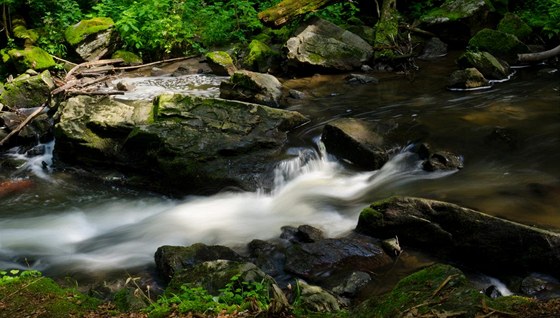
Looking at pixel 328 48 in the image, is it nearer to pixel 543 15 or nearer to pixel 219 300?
pixel 543 15

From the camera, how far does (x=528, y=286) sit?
441 cm

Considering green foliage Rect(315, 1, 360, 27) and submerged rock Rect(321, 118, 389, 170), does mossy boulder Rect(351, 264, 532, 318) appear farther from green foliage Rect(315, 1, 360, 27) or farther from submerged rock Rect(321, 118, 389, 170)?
green foliage Rect(315, 1, 360, 27)

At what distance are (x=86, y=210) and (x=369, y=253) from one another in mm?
4826

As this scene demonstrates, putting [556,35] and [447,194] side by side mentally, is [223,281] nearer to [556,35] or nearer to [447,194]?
[447,194]

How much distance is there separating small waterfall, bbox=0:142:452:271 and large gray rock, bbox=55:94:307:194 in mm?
363

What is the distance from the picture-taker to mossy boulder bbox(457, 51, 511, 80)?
439 inches

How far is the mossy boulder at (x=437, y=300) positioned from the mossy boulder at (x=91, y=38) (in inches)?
571

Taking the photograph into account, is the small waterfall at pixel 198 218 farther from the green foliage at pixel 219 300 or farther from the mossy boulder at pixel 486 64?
the mossy boulder at pixel 486 64

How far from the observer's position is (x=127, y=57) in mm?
15555

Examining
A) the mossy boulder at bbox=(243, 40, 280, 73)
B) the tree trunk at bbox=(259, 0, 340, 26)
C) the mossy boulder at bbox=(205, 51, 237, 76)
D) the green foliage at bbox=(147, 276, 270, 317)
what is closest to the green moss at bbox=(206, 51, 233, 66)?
the mossy boulder at bbox=(205, 51, 237, 76)

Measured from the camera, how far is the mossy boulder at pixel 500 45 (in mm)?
12172

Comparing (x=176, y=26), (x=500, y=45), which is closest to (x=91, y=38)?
(x=176, y=26)

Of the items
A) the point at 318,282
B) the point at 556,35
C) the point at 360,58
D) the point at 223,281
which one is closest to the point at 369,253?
the point at 318,282

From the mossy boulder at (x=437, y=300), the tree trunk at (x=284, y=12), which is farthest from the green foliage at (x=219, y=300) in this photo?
the tree trunk at (x=284, y=12)
